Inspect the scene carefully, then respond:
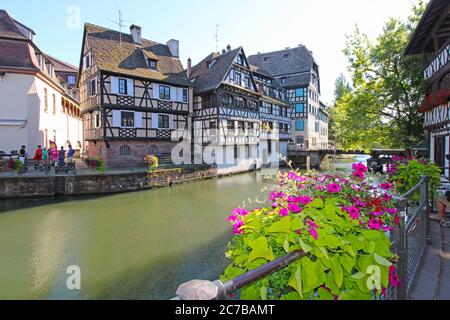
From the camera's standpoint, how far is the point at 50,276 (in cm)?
697

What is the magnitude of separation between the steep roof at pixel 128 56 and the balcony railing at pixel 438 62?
17.9m

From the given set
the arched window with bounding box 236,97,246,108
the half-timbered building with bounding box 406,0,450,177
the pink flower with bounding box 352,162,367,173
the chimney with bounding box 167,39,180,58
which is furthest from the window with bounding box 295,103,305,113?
the pink flower with bounding box 352,162,367,173

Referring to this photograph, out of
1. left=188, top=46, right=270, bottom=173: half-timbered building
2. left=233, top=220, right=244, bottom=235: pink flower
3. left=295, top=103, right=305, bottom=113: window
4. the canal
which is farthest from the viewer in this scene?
left=295, top=103, right=305, bottom=113: window

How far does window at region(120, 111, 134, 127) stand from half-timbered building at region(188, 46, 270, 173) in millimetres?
6678

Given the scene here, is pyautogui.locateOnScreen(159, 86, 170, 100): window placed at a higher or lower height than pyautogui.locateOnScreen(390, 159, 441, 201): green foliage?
higher

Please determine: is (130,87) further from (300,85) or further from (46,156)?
(300,85)

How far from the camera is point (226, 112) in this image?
86.4ft

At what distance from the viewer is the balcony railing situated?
11756mm

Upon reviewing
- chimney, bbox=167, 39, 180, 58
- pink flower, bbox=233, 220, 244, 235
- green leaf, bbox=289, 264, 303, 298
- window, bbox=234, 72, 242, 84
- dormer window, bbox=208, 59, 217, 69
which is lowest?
green leaf, bbox=289, 264, 303, 298

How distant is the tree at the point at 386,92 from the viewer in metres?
18.1

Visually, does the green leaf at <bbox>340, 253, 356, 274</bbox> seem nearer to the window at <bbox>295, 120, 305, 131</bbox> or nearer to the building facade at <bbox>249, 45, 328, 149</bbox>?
the building facade at <bbox>249, 45, 328, 149</bbox>

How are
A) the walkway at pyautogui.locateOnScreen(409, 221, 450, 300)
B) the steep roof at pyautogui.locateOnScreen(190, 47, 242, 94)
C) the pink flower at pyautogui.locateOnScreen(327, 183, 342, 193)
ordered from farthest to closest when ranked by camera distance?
the steep roof at pyautogui.locateOnScreen(190, 47, 242, 94) < the walkway at pyautogui.locateOnScreen(409, 221, 450, 300) < the pink flower at pyautogui.locateOnScreen(327, 183, 342, 193)

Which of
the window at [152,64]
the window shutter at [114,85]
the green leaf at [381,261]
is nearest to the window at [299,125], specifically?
the window at [152,64]
